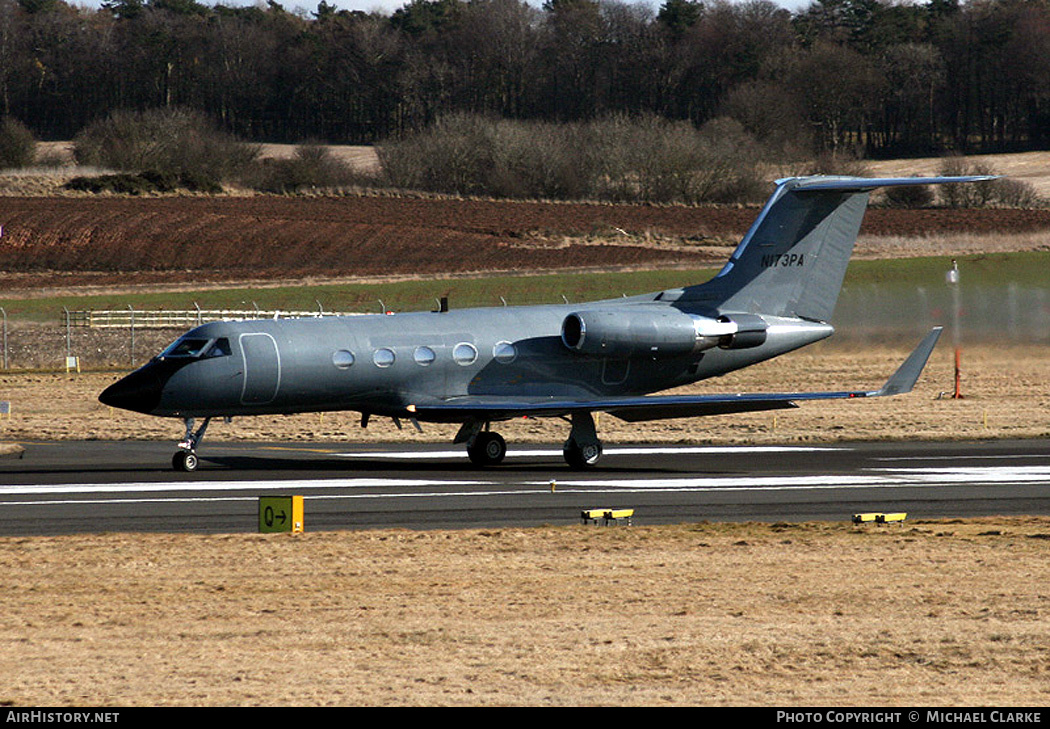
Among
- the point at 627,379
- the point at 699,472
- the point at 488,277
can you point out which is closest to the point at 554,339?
the point at 627,379

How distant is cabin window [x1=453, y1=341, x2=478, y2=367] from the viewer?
93.6ft

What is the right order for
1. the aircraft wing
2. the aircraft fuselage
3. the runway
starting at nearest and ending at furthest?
the runway, the aircraft fuselage, the aircraft wing

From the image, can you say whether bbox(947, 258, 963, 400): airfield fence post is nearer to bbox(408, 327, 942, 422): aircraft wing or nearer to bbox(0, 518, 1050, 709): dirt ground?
bbox(408, 327, 942, 422): aircraft wing

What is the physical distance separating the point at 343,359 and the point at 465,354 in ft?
8.73

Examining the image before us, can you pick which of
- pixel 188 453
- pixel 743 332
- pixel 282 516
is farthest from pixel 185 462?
pixel 743 332

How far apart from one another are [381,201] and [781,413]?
66952mm

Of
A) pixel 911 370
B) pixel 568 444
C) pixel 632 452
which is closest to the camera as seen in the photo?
pixel 911 370

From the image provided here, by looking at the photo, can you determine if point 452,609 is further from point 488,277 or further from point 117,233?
point 117,233

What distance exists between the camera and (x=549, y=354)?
2942 centimetres

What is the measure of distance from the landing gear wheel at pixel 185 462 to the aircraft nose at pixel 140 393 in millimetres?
1261

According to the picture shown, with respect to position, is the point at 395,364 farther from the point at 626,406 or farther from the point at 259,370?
the point at 626,406

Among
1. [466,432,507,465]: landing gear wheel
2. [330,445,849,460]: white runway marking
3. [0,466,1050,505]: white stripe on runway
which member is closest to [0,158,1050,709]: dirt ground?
[0,466,1050,505]: white stripe on runway

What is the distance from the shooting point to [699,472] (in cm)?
2741

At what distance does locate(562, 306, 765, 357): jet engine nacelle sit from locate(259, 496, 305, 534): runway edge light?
35.6 ft
